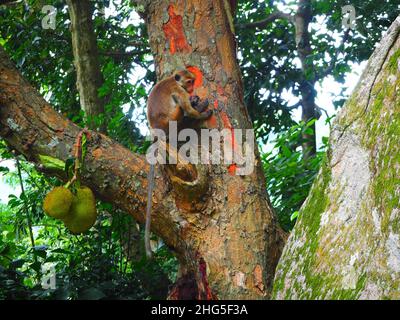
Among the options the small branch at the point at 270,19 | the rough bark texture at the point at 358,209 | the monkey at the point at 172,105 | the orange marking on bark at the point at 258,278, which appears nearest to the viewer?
the rough bark texture at the point at 358,209

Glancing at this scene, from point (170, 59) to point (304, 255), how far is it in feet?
4.60

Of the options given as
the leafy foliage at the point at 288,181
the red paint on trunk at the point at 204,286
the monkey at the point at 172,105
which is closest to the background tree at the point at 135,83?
the leafy foliage at the point at 288,181

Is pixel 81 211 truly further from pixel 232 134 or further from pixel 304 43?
pixel 304 43

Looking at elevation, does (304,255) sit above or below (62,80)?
below

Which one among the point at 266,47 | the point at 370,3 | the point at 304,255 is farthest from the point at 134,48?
the point at 304,255

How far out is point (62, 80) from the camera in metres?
6.74

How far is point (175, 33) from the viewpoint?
324 centimetres

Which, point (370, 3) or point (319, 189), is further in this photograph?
point (370, 3)

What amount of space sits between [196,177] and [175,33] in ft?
2.99

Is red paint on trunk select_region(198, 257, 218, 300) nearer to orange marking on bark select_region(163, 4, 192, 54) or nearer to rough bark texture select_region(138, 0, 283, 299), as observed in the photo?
rough bark texture select_region(138, 0, 283, 299)

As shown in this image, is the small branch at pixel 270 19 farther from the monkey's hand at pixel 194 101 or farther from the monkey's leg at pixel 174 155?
the monkey's leg at pixel 174 155

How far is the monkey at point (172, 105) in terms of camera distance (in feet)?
9.98

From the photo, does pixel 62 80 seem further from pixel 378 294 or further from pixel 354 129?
pixel 378 294

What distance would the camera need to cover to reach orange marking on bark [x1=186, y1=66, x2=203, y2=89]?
313 centimetres
